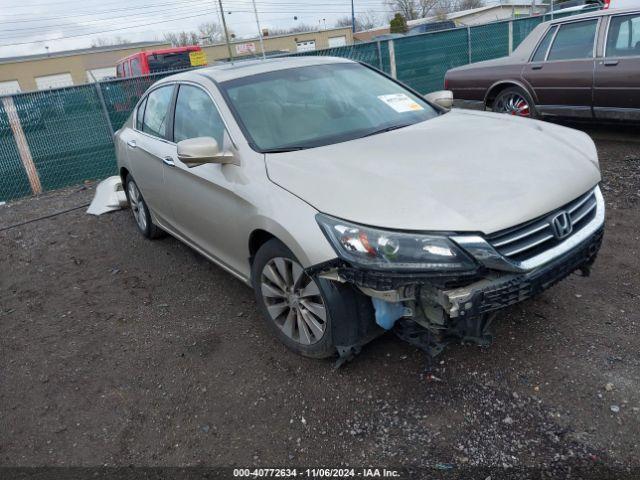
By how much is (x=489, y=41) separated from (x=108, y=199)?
9.57 metres

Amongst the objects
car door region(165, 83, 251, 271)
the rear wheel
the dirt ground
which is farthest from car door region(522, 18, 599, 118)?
car door region(165, 83, 251, 271)

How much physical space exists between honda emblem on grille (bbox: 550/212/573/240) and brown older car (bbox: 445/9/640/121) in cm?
438

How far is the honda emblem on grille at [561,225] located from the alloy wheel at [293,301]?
3.98 feet

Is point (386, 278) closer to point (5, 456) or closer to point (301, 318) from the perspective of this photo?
point (301, 318)

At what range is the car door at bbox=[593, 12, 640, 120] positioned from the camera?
19.7 feet

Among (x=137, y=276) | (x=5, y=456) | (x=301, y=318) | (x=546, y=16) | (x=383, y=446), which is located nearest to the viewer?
(x=383, y=446)

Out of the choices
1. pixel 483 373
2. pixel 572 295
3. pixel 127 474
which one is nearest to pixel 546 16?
pixel 572 295

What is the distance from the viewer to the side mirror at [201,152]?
10.2 ft

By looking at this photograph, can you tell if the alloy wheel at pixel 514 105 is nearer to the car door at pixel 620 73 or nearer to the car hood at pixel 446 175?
the car door at pixel 620 73

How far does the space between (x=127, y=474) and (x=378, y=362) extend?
1.44 metres

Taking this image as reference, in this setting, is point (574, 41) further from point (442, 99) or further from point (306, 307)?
point (306, 307)

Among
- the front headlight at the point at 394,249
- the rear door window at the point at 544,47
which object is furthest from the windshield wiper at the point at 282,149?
the rear door window at the point at 544,47

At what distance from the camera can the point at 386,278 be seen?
2.39 metres

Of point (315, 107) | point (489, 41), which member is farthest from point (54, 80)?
point (315, 107)
